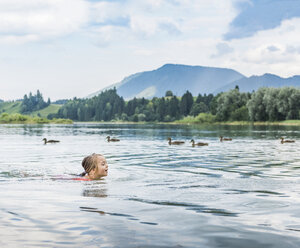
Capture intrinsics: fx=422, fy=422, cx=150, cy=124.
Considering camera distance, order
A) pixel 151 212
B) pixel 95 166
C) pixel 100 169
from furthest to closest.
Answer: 1. pixel 95 166
2. pixel 100 169
3. pixel 151 212

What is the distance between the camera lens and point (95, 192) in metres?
13.1

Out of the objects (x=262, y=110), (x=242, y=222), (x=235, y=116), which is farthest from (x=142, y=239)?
(x=235, y=116)

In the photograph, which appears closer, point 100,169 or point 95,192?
point 95,192

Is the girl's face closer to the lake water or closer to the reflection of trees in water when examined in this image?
the lake water

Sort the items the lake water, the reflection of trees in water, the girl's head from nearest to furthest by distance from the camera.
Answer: the lake water < the reflection of trees in water < the girl's head

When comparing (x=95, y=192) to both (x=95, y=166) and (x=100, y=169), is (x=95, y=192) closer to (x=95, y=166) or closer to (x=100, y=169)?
(x=100, y=169)

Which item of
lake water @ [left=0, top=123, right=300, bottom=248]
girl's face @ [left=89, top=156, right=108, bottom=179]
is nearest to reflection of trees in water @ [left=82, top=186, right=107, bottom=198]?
lake water @ [left=0, top=123, right=300, bottom=248]

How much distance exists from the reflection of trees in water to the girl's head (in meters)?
1.07

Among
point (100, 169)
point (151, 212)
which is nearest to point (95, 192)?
point (100, 169)

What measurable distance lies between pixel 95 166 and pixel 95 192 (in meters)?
2.05

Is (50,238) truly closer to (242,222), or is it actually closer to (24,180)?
(242,222)

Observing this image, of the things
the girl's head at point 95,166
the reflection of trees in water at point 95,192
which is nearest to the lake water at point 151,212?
the reflection of trees in water at point 95,192

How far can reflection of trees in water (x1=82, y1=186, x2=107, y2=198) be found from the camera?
1246 centimetres

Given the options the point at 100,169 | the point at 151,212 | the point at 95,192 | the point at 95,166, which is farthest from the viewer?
the point at 95,166
